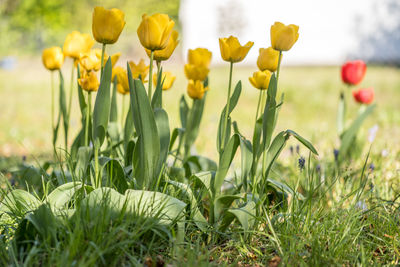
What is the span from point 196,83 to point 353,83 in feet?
4.60

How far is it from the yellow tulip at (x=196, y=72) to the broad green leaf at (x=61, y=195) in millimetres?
681

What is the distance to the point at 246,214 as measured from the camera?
147 cm

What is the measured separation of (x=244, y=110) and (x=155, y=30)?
4.64 meters

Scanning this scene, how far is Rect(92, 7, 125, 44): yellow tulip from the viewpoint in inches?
57.6

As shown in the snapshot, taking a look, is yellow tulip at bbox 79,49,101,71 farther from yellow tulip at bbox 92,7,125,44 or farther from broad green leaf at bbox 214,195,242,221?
broad green leaf at bbox 214,195,242,221

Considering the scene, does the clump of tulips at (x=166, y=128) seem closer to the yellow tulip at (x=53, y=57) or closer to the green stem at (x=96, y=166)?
the green stem at (x=96, y=166)

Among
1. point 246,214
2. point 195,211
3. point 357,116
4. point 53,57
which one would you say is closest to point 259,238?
point 246,214

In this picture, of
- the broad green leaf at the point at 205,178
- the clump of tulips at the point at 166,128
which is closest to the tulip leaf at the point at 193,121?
the clump of tulips at the point at 166,128

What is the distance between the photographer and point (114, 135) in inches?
81.5

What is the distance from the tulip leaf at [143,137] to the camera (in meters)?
1.42

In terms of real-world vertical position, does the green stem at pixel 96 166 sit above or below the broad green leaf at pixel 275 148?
below

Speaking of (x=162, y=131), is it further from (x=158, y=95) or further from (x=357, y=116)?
(x=357, y=116)

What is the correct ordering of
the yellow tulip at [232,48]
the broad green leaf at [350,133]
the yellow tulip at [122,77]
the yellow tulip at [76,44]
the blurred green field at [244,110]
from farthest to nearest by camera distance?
the blurred green field at [244,110]
the broad green leaf at [350,133]
the yellow tulip at [76,44]
the yellow tulip at [122,77]
the yellow tulip at [232,48]

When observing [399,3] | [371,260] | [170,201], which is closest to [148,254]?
[170,201]
